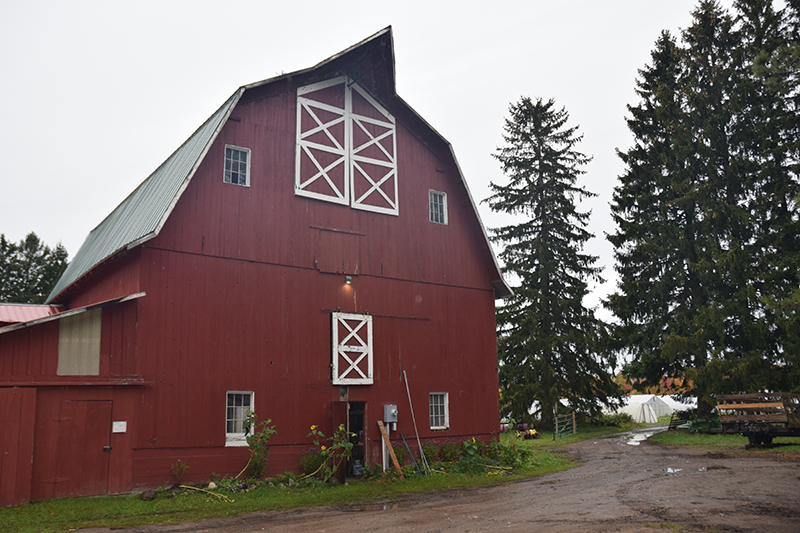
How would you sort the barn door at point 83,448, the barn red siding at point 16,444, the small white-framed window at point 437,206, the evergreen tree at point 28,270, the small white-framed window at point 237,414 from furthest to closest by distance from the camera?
the evergreen tree at point 28,270, the small white-framed window at point 437,206, the small white-framed window at point 237,414, the barn door at point 83,448, the barn red siding at point 16,444

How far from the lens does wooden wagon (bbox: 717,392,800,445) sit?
16.5m

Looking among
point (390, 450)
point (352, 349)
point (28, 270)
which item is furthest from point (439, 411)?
point (28, 270)

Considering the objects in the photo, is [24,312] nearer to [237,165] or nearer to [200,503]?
[237,165]

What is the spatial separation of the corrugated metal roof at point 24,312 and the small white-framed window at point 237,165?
20.0ft

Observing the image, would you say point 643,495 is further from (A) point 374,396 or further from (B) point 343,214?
(B) point 343,214

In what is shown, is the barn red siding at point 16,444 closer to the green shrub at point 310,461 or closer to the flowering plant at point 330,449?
the green shrub at point 310,461

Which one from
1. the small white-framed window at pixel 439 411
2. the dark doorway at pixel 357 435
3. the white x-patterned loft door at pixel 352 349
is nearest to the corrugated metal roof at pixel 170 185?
the white x-patterned loft door at pixel 352 349

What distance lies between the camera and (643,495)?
10.2 meters

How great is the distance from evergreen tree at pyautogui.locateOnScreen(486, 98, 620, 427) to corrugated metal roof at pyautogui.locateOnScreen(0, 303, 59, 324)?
61.0 feet

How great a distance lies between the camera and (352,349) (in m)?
14.8

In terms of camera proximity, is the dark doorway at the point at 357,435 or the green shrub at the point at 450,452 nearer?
the dark doorway at the point at 357,435

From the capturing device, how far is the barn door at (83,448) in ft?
36.4

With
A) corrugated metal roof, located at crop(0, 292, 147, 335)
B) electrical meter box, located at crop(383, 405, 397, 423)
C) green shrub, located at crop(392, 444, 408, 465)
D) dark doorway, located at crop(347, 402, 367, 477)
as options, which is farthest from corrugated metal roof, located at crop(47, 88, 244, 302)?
green shrub, located at crop(392, 444, 408, 465)

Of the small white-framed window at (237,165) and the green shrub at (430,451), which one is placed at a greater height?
the small white-framed window at (237,165)
